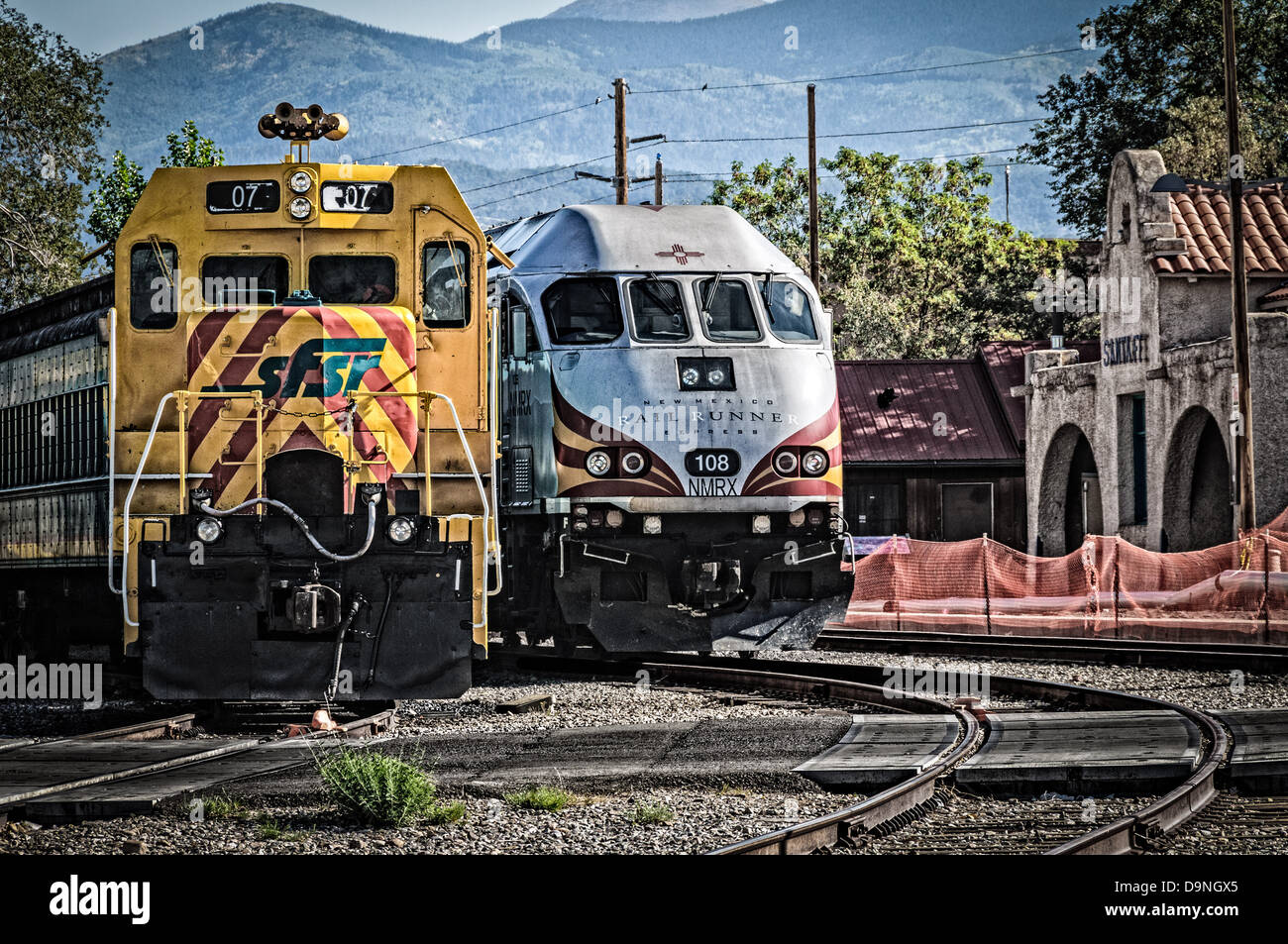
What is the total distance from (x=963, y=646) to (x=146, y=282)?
11.3 meters

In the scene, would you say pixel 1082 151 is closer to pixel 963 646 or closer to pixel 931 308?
pixel 931 308

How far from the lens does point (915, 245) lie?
53531 millimetres

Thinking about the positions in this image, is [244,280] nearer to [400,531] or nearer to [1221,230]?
[400,531]

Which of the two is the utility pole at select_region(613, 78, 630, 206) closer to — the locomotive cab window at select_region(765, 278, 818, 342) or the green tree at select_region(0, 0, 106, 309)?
the green tree at select_region(0, 0, 106, 309)

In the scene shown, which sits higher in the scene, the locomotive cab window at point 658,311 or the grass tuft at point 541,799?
the locomotive cab window at point 658,311

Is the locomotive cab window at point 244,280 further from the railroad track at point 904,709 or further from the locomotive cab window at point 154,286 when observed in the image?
the railroad track at point 904,709

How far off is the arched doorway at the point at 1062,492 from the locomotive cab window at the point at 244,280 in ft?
84.7

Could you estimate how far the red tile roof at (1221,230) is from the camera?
31.2 m

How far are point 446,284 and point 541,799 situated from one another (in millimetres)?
4912

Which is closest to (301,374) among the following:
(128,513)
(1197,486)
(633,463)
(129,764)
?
(128,513)

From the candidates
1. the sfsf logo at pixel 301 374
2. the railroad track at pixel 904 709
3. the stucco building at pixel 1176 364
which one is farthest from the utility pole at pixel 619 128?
the sfsf logo at pixel 301 374

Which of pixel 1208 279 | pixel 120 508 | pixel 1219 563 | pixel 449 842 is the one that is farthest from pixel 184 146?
pixel 449 842

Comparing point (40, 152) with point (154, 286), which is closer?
point (154, 286)

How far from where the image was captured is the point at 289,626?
1105cm
